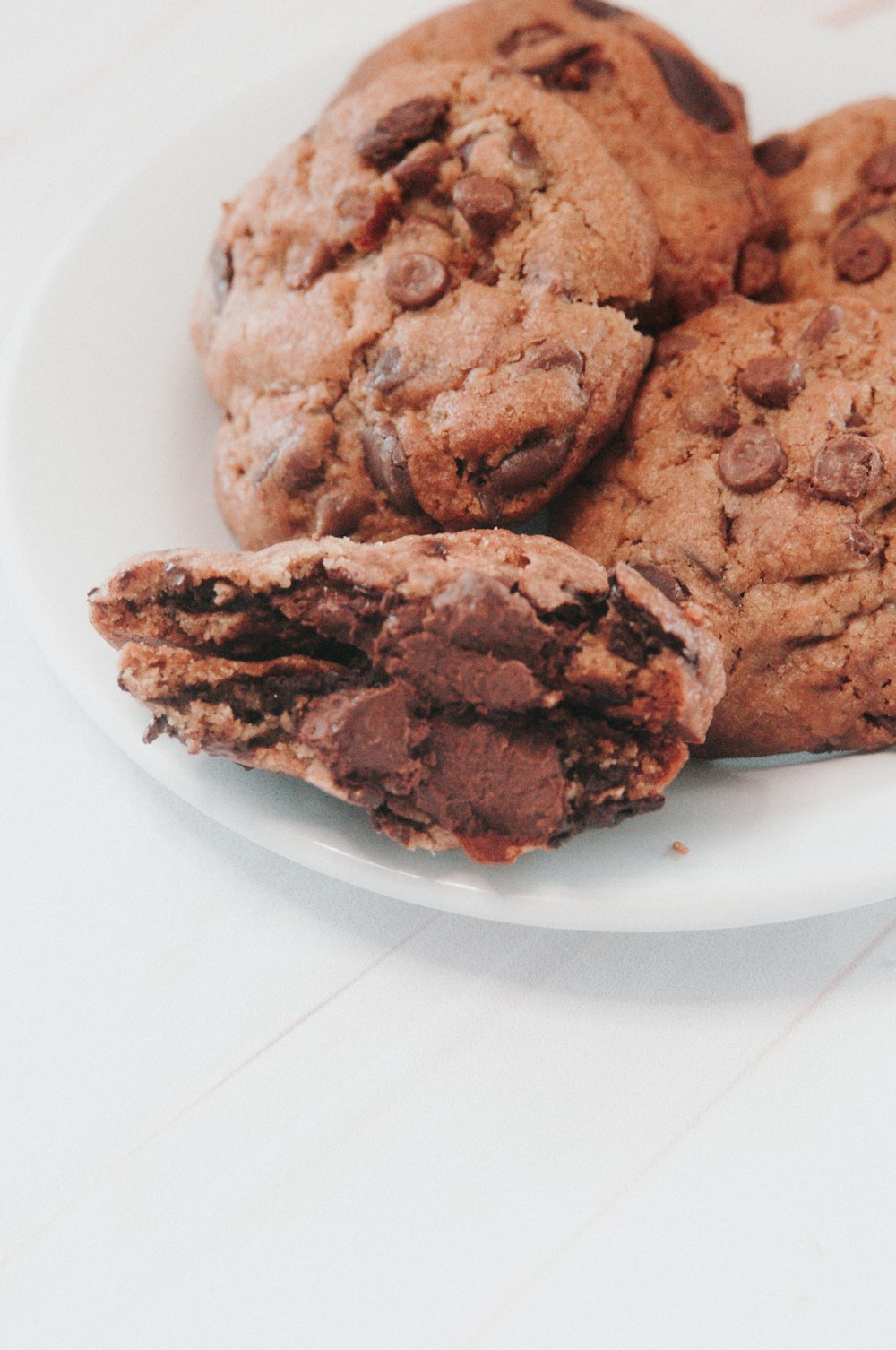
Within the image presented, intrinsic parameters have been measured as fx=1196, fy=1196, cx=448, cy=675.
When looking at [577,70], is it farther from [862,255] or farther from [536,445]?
[536,445]

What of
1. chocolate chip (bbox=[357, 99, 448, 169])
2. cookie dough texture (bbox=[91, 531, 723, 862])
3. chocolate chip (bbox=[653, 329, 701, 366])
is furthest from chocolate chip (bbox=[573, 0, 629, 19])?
cookie dough texture (bbox=[91, 531, 723, 862])

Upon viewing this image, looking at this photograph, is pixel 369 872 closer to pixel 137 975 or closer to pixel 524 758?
pixel 524 758

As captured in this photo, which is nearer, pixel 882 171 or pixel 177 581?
pixel 177 581

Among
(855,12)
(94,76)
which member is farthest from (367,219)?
(855,12)

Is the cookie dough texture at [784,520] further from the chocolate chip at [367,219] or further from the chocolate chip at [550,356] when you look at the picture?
the chocolate chip at [367,219]

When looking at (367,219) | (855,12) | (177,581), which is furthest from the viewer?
(855,12)

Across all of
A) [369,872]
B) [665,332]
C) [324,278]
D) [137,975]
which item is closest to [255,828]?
[369,872]

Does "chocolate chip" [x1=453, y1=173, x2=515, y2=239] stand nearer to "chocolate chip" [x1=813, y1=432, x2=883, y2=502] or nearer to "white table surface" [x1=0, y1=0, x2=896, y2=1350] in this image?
"chocolate chip" [x1=813, y1=432, x2=883, y2=502]
